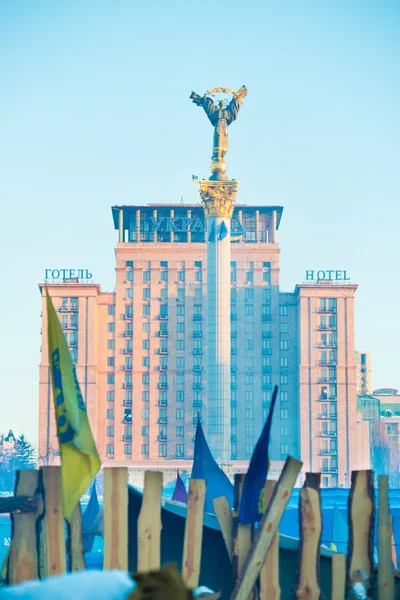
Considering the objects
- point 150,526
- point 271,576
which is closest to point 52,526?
point 150,526

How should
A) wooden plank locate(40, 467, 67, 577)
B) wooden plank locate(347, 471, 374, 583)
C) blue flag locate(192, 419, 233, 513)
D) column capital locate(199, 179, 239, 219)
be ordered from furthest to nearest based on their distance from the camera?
column capital locate(199, 179, 239, 219) → blue flag locate(192, 419, 233, 513) → wooden plank locate(347, 471, 374, 583) → wooden plank locate(40, 467, 67, 577)

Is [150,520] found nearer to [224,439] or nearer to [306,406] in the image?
[224,439]

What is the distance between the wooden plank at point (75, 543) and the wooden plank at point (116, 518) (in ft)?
1.89

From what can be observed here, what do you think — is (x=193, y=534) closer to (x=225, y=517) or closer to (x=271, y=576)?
(x=225, y=517)

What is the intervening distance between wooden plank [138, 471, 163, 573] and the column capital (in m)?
94.7

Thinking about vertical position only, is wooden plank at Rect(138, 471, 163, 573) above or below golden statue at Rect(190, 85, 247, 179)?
below

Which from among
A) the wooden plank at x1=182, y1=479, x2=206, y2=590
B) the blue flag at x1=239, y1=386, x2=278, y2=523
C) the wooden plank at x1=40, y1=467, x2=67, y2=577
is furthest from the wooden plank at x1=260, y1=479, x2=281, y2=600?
the wooden plank at x1=40, y1=467, x2=67, y2=577

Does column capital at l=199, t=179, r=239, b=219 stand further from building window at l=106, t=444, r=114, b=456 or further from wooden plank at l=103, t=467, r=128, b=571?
wooden plank at l=103, t=467, r=128, b=571

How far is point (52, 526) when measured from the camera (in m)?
12.3

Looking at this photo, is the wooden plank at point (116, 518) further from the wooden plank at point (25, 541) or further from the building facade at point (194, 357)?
the building facade at point (194, 357)

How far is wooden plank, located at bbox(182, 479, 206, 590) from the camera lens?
12.6 m

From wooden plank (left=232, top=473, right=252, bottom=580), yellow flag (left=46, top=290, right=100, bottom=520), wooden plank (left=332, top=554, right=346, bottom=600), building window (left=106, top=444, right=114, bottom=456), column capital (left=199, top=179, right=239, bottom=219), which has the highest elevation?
column capital (left=199, top=179, right=239, bottom=219)

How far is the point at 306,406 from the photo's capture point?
148 m

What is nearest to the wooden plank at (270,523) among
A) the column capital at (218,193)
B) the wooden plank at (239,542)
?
the wooden plank at (239,542)
